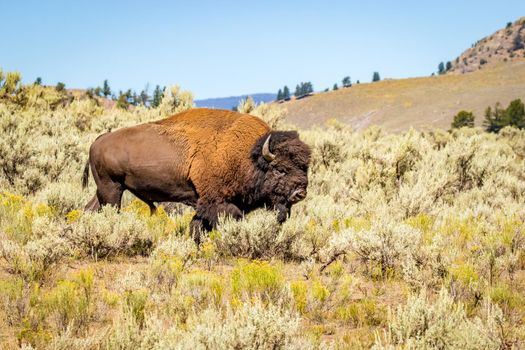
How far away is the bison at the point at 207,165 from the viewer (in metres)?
5.93

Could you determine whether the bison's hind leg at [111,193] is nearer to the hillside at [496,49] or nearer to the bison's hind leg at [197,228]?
the bison's hind leg at [197,228]

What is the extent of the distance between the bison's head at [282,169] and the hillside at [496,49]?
435 ft

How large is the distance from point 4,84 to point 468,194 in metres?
19.6

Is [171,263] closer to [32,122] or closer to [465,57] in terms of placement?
[32,122]

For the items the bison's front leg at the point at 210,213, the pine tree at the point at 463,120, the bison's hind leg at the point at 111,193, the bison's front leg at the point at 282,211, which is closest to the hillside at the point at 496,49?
the pine tree at the point at 463,120

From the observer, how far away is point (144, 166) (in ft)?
20.2

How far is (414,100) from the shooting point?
7806 centimetres

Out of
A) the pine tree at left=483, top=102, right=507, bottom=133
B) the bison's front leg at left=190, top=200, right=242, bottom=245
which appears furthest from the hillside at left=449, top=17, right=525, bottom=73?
the bison's front leg at left=190, top=200, right=242, bottom=245

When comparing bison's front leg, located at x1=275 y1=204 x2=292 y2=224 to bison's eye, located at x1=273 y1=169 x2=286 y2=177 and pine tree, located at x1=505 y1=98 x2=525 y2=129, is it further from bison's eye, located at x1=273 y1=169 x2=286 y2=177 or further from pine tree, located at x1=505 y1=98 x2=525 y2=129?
pine tree, located at x1=505 y1=98 x2=525 y2=129

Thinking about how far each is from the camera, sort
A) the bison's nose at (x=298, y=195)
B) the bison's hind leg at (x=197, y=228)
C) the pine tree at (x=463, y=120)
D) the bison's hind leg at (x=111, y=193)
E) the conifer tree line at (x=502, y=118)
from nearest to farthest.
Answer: the bison's nose at (x=298, y=195), the bison's hind leg at (x=197, y=228), the bison's hind leg at (x=111, y=193), the conifer tree line at (x=502, y=118), the pine tree at (x=463, y=120)

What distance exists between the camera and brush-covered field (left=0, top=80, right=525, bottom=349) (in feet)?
9.14

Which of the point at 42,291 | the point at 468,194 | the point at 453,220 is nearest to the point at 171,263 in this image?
the point at 42,291

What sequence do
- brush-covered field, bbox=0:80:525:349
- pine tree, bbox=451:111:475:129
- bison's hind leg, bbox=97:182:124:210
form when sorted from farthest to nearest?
pine tree, bbox=451:111:475:129 < bison's hind leg, bbox=97:182:124:210 < brush-covered field, bbox=0:80:525:349

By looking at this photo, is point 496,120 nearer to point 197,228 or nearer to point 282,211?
point 282,211
